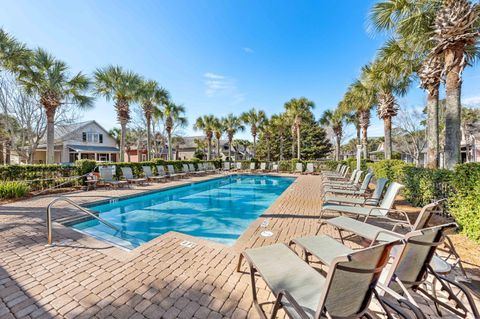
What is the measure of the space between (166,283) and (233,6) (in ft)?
41.2

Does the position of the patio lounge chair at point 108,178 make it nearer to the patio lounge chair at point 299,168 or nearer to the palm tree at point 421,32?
the palm tree at point 421,32

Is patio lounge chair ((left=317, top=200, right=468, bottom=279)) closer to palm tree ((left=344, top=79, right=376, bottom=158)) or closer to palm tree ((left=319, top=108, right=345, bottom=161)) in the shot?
palm tree ((left=344, top=79, right=376, bottom=158))

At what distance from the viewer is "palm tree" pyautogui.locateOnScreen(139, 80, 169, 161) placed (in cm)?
1781

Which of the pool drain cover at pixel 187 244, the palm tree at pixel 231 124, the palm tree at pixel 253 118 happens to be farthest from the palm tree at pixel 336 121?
the pool drain cover at pixel 187 244

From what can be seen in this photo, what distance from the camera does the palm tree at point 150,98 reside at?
17812mm

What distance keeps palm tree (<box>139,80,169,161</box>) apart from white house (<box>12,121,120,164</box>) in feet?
37.4

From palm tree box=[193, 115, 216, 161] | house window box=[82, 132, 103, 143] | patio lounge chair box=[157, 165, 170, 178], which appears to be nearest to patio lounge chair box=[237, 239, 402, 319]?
patio lounge chair box=[157, 165, 170, 178]

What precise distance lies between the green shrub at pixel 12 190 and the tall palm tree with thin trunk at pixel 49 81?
400 cm

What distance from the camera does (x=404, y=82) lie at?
1271 centimetres

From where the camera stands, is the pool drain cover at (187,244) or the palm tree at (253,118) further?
the palm tree at (253,118)

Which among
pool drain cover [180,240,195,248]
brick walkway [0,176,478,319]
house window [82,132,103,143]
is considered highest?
house window [82,132,103,143]

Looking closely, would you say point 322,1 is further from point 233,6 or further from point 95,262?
point 95,262

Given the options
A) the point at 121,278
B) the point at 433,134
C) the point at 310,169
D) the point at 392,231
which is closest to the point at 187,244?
the point at 121,278

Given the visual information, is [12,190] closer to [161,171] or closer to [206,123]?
[161,171]
